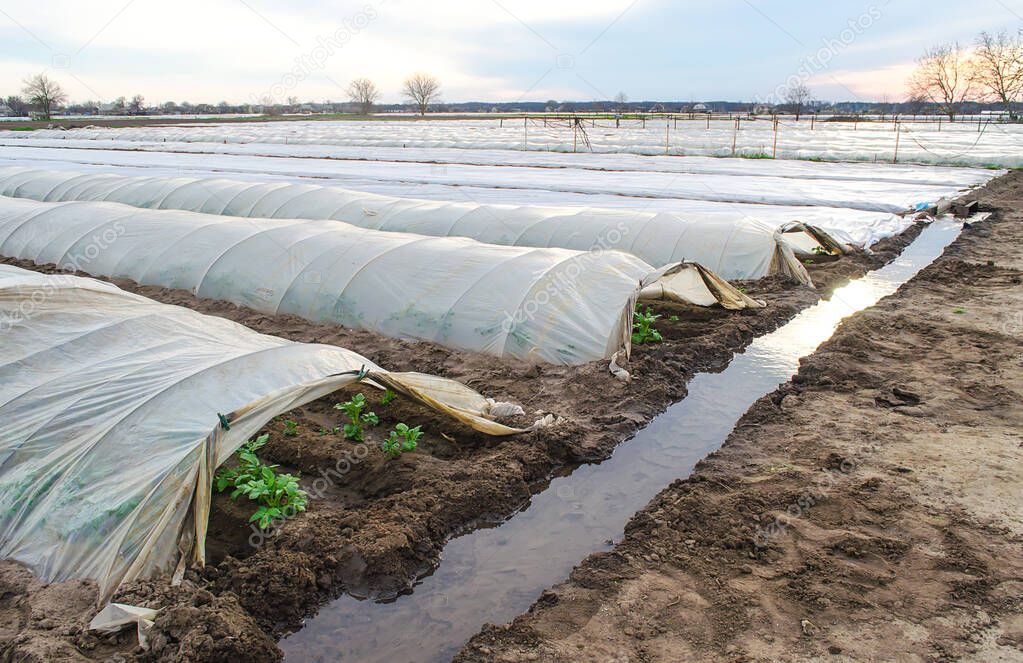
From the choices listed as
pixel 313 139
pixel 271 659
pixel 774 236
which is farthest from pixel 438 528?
pixel 313 139

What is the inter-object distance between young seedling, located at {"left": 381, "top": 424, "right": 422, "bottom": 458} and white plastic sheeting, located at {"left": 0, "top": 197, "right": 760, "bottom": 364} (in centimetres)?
274

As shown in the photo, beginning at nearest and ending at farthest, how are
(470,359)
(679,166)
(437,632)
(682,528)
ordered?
(437,632)
(682,528)
(470,359)
(679,166)

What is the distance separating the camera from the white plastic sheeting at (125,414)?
5.25 meters

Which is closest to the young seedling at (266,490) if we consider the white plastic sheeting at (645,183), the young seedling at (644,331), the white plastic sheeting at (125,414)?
the white plastic sheeting at (125,414)

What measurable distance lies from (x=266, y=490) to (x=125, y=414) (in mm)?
1282

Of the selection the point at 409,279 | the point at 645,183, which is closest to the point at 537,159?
the point at 645,183

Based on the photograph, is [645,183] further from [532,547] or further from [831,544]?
[532,547]

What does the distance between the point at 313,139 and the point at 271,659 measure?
45.6 m

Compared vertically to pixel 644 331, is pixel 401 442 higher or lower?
lower

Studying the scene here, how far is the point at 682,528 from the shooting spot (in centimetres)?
605

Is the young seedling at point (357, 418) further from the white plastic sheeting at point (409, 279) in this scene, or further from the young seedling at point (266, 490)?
the white plastic sheeting at point (409, 279)

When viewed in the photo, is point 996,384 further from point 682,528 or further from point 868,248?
point 868,248

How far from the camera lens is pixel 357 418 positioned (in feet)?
25.3

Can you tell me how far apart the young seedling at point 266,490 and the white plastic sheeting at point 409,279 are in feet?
13.8
